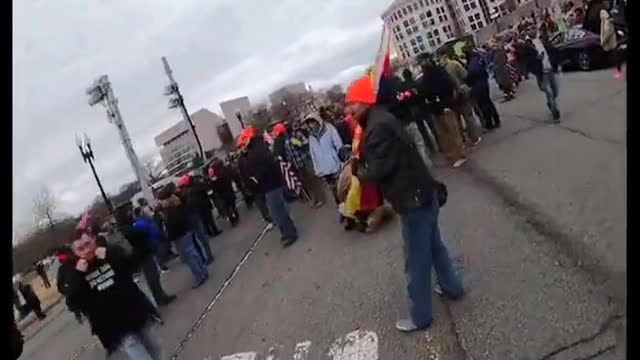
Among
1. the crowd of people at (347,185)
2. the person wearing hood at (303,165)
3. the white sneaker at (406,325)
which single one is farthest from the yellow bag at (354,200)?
the person wearing hood at (303,165)

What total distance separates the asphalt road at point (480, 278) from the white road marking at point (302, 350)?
15 millimetres

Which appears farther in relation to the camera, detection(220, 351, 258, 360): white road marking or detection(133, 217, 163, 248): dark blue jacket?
detection(133, 217, 163, 248): dark blue jacket

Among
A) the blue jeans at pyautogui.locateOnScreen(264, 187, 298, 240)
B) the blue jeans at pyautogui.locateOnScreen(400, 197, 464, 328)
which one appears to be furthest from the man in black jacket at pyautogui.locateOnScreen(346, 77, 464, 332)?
the blue jeans at pyautogui.locateOnScreen(264, 187, 298, 240)

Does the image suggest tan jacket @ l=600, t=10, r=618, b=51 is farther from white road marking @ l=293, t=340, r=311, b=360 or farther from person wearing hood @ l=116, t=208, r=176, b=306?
person wearing hood @ l=116, t=208, r=176, b=306

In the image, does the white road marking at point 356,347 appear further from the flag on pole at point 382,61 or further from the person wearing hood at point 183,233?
the person wearing hood at point 183,233

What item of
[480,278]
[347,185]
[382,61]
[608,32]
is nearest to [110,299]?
[382,61]

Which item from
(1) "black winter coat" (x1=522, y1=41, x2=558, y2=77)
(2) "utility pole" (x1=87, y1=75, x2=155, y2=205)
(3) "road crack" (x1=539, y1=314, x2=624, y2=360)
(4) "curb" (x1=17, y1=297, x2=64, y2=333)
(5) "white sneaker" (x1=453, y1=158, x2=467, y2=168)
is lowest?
(4) "curb" (x1=17, y1=297, x2=64, y2=333)

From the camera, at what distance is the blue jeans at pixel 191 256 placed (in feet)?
36.3

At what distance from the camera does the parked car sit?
16625 mm

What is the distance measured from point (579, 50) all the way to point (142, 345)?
16431mm

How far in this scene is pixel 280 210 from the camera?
10875 mm

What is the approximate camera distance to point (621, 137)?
8.60 meters
